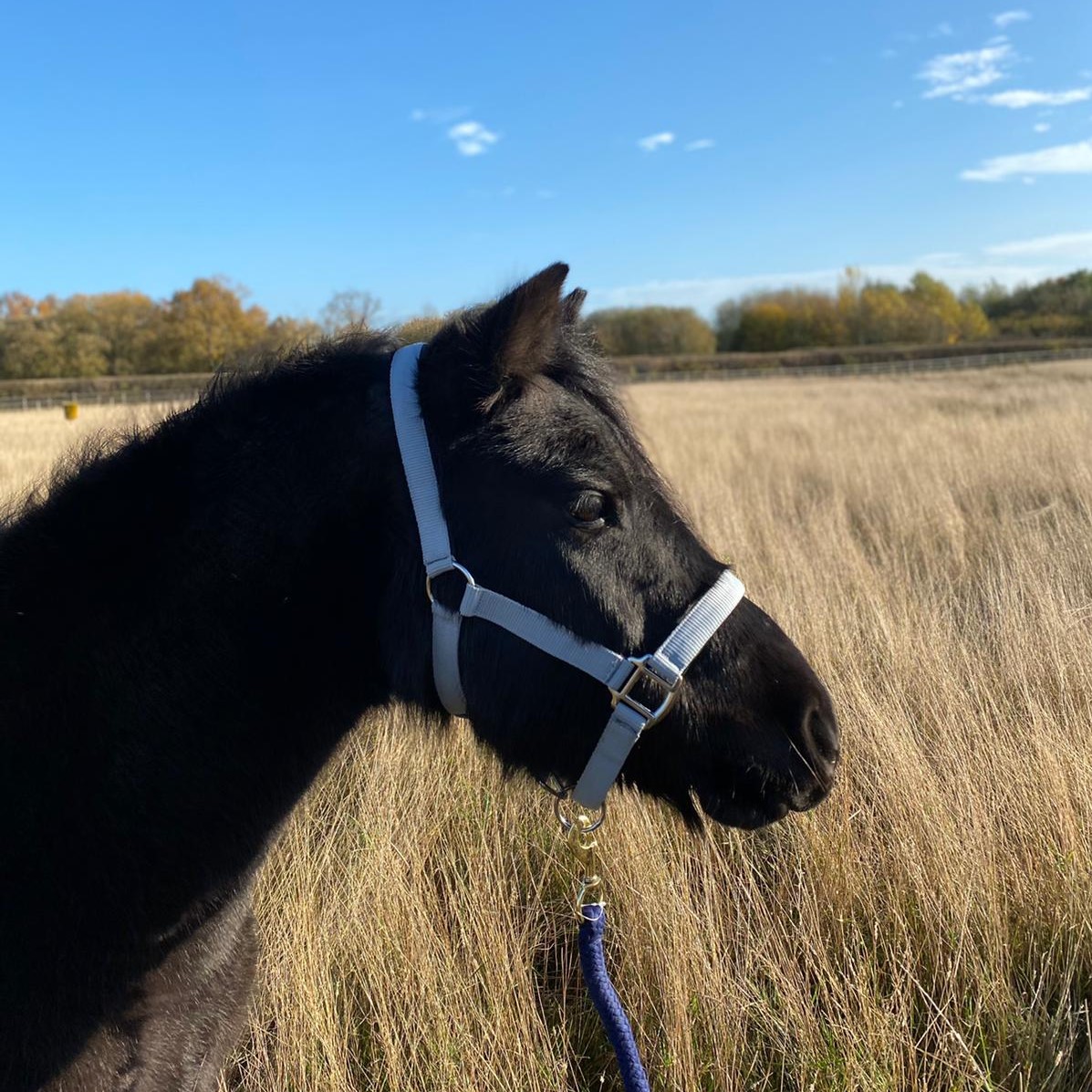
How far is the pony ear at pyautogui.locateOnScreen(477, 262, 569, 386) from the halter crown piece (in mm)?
202

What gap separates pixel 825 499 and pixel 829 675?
510 centimetres

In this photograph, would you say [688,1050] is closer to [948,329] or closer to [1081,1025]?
[1081,1025]

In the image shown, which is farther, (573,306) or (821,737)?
(573,306)

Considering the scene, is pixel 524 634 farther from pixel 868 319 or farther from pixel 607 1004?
pixel 868 319

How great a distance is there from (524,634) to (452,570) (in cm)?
21

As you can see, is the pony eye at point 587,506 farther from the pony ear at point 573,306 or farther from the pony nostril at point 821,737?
the pony nostril at point 821,737

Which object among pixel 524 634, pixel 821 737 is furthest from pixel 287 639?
pixel 821 737

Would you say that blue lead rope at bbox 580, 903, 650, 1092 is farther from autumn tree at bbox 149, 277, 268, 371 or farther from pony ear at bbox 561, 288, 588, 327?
autumn tree at bbox 149, 277, 268, 371

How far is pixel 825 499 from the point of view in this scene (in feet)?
28.4

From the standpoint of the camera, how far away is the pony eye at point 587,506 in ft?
5.39

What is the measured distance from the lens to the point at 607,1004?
1.85 meters

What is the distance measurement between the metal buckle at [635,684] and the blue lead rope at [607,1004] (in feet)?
2.06

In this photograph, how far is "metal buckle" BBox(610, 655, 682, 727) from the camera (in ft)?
5.39

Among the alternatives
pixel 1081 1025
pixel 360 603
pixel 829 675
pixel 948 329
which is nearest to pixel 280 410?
pixel 360 603
